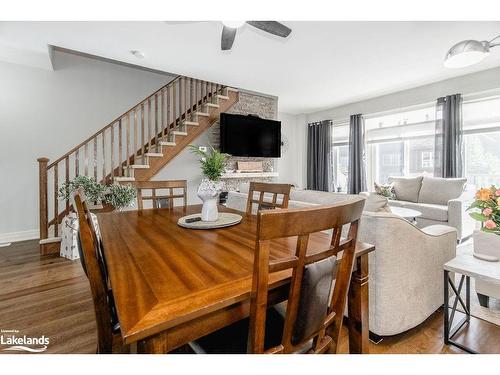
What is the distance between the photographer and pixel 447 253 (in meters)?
1.83

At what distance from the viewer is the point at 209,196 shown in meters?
1.54

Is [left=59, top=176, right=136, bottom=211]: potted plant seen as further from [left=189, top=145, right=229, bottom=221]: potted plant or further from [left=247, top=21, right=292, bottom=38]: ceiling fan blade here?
[left=247, top=21, right=292, bottom=38]: ceiling fan blade

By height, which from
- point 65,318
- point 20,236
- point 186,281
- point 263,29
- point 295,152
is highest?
point 263,29

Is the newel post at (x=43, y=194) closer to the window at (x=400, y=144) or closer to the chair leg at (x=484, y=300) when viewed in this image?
the chair leg at (x=484, y=300)

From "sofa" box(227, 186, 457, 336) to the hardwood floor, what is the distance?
0.11 metres

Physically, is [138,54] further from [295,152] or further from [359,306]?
[295,152]

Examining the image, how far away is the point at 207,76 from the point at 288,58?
148cm

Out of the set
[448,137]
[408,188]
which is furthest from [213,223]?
[448,137]

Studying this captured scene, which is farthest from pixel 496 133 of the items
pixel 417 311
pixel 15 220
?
pixel 15 220

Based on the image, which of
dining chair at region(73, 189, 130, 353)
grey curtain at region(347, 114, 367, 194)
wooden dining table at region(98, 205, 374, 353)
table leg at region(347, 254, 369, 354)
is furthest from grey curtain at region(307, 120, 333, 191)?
dining chair at region(73, 189, 130, 353)

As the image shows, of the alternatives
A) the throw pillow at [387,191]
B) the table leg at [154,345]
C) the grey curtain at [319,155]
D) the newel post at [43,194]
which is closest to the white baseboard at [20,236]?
the newel post at [43,194]

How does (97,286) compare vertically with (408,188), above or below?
below

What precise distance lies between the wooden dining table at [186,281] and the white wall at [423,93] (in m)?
4.83

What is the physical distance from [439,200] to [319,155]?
3.06 metres
